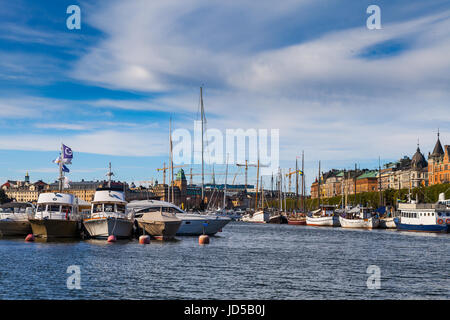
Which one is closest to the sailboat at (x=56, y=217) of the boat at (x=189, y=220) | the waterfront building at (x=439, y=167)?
the boat at (x=189, y=220)

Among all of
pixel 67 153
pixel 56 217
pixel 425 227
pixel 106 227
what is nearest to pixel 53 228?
pixel 56 217

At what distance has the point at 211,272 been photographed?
34.5 metres

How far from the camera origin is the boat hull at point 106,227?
55.8m

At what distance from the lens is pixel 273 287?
29.3 metres

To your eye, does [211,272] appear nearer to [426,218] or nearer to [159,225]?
[159,225]

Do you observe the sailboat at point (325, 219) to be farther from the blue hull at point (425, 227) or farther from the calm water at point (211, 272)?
the calm water at point (211, 272)

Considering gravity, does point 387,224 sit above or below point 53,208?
below

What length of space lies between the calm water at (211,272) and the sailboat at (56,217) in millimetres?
4135

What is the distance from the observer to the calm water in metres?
27.2

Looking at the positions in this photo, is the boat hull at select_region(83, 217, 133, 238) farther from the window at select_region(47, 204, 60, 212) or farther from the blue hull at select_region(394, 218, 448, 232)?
the blue hull at select_region(394, 218, 448, 232)

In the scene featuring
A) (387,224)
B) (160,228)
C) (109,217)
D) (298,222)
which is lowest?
(298,222)

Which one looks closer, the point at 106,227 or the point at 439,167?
the point at 106,227

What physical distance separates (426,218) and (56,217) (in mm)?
62311
